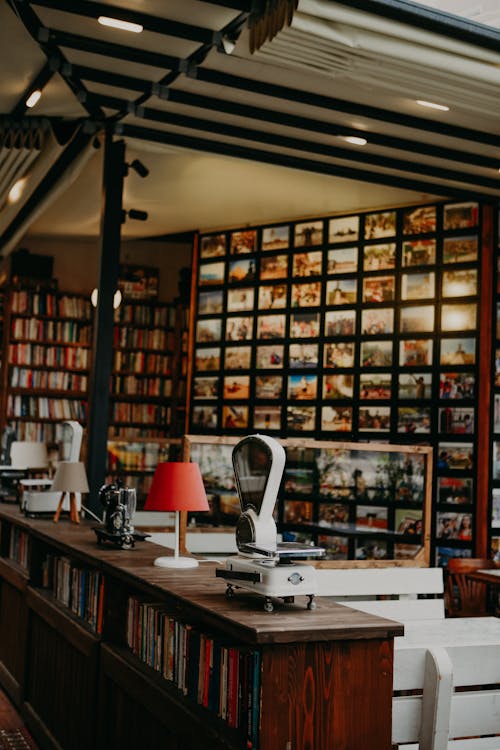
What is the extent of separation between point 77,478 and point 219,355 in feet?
14.0

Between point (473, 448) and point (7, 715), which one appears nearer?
point (7, 715)

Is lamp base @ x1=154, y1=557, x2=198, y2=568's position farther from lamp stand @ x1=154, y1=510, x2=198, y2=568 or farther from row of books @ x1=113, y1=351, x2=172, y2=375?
row of books @ x1=113, y1=351, x2=172, y2=375

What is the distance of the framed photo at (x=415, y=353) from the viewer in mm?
7648

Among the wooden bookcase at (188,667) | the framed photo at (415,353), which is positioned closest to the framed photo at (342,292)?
the framed photo at (415,353)

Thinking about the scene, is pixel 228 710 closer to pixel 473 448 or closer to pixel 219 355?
pixel 473 448

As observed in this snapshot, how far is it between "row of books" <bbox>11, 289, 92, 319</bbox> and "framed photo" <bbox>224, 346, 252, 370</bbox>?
2.30 metres

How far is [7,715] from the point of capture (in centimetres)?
473

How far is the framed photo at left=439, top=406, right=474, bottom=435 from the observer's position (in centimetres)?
738

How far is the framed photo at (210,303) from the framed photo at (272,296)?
54cm

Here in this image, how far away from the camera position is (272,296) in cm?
860

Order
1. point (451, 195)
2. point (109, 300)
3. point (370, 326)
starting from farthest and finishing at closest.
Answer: point (370, 326)
point (451, 195)
point (109, 300)

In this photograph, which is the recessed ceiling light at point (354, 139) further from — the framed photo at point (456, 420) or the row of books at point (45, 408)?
the row of books at point (45, 408)

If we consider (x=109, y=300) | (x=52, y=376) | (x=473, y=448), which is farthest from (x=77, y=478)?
(x=52, y=376)

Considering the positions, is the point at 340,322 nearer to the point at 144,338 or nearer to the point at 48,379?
the point at 144,338
